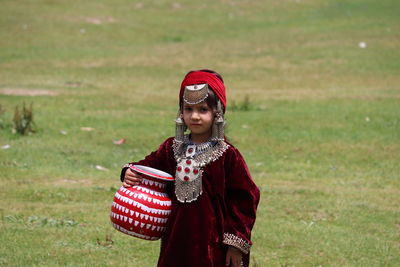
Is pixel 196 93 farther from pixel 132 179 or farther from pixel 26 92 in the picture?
pixel 26 92

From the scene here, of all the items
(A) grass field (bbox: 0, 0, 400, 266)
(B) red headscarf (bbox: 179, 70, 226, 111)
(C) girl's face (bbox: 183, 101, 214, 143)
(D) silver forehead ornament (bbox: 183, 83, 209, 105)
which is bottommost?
(A) grass field (bbox: 0, 0, 400, 266)

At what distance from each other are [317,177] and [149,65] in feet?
36.1

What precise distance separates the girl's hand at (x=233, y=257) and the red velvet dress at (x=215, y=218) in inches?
1.3

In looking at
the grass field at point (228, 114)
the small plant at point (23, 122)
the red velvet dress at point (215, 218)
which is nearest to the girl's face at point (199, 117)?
the red velvet dress at point (215, 218)

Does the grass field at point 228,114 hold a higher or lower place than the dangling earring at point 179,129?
lower

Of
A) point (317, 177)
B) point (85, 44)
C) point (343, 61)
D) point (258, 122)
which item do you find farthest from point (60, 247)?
Result: point (85, 44)

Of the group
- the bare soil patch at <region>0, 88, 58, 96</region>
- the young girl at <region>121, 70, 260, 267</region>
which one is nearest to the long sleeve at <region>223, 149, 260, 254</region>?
the young girl at <region>121, 70, 260, 267</region>

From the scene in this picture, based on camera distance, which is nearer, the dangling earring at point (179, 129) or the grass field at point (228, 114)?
the dangling earring at point (179, 129)

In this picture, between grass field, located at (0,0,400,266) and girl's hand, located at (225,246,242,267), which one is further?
grass field, located at (0,0,400,266)

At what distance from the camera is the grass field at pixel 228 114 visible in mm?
6910

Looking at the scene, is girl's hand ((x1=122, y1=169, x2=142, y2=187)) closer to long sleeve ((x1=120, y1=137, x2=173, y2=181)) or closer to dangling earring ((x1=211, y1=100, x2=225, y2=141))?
long sleeve ((x1=120, y1=137, x2=173, y2=181))

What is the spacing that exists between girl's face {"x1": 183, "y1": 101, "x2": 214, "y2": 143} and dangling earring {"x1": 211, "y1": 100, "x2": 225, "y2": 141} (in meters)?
0.03

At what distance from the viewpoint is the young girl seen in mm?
4285

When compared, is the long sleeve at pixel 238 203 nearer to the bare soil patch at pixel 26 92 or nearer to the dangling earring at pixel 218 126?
the dangling earring at pixel 218 126
